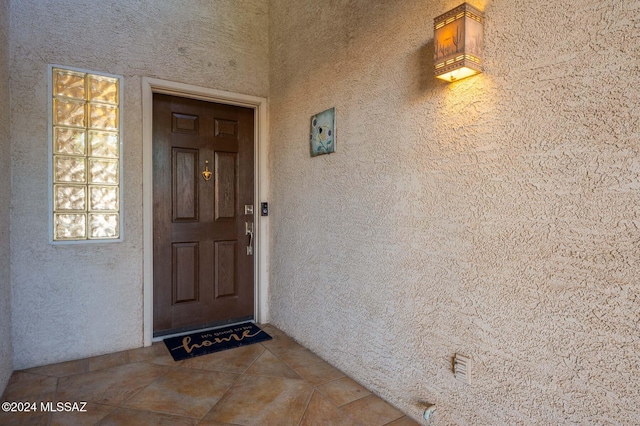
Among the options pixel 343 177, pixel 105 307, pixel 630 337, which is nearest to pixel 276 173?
pixel 343 177

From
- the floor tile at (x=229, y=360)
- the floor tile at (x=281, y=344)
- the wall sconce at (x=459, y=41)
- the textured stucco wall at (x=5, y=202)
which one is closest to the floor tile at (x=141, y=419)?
the floor tile at (x=229, y=360)

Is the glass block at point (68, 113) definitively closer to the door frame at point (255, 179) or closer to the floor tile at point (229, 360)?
the door frame at point (255, 179)

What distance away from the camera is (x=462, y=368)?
5.08ft

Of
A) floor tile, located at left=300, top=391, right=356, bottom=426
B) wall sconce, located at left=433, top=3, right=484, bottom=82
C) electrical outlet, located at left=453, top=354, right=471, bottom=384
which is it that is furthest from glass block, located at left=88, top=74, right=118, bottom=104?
electrical outlet, located at left=453, top=354, right=471, bottom=384

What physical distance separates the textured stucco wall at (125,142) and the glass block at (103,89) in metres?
0.07

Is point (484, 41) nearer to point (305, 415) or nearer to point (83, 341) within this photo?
point (305, 415)

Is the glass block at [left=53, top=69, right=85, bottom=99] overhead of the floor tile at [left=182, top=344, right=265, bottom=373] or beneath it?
overhead

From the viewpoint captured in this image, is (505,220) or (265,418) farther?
(265,418)

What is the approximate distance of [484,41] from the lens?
1.45 metres

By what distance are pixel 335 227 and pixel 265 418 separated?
118cm

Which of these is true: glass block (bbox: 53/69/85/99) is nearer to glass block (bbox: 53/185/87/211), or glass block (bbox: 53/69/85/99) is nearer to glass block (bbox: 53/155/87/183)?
glass block (bbox: 53/155/87/183)

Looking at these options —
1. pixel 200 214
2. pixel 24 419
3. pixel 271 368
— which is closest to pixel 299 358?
pixel 271 368

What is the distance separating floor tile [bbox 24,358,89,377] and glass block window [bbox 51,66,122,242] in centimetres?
85

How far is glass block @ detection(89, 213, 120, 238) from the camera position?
2529 mm
